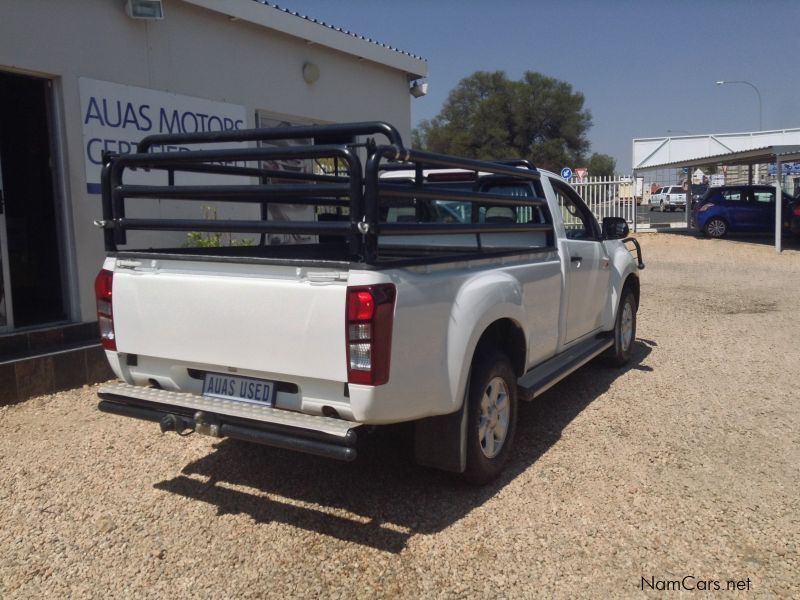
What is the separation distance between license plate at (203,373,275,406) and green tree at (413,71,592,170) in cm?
4699

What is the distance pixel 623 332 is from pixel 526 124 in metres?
45.9

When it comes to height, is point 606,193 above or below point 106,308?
above

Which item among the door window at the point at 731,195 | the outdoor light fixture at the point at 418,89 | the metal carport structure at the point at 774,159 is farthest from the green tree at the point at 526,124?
the outdoor light fixture at the point at 418,89

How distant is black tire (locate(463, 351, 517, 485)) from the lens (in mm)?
3852

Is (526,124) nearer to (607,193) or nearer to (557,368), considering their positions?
(607,193)

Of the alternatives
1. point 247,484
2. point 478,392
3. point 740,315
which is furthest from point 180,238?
point 740,315

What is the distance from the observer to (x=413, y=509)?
3.87 m

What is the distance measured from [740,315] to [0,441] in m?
9.11

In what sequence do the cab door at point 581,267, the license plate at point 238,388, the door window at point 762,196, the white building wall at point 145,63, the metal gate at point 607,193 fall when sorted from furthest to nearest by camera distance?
the metal gate at point 607,193
the door window at point 762,196
the white building wall at point 145,63
the cab door at point 581,267
the license plate at point 238,388

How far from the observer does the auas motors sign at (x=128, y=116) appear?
688cm

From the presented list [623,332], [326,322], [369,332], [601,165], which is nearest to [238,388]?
[326,322]

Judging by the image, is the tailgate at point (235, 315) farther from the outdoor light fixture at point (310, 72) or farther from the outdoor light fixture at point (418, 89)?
the outdoor light fixture at point (418, 89)

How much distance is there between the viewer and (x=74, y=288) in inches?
269

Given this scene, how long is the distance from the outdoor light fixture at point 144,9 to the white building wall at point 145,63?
122 mm
